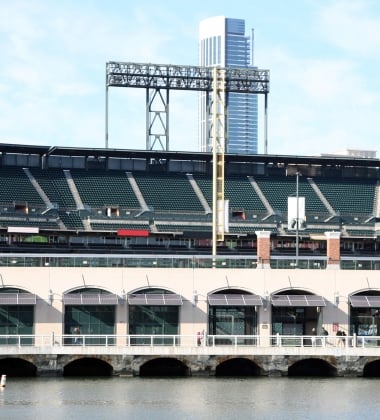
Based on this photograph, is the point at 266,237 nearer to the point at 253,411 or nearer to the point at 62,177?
the point at 253,411

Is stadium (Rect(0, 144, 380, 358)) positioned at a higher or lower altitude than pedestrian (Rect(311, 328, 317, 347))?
higher

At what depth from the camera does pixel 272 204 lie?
130 metres

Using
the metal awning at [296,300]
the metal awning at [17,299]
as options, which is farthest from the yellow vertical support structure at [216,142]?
the metal awning at [17,299]

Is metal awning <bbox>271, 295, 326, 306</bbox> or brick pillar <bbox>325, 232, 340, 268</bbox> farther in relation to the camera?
brick pillar <bbox>325, 232, 340, 268</bbox>

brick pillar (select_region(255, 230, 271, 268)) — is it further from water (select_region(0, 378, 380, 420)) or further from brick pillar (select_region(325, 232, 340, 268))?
water (select_region(0, 378, 380, 420))

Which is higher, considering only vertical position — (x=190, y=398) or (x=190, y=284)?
(x=190, y=284)

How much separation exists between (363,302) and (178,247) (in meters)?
38.5

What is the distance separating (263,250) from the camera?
85.2 metres

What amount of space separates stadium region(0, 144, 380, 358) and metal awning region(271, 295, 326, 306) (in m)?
0.08

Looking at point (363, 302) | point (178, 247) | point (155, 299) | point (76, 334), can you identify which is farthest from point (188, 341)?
point (178, 247)

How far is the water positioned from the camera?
201ft

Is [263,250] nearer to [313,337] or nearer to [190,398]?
[313,337]

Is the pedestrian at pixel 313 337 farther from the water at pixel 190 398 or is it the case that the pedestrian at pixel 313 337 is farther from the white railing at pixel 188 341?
the water at pixel 190 398

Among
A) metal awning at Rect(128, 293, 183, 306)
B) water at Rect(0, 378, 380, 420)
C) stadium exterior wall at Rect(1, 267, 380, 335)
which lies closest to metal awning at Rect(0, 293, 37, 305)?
stadium exterior wall at Rect(1, 267, 380, 335)
